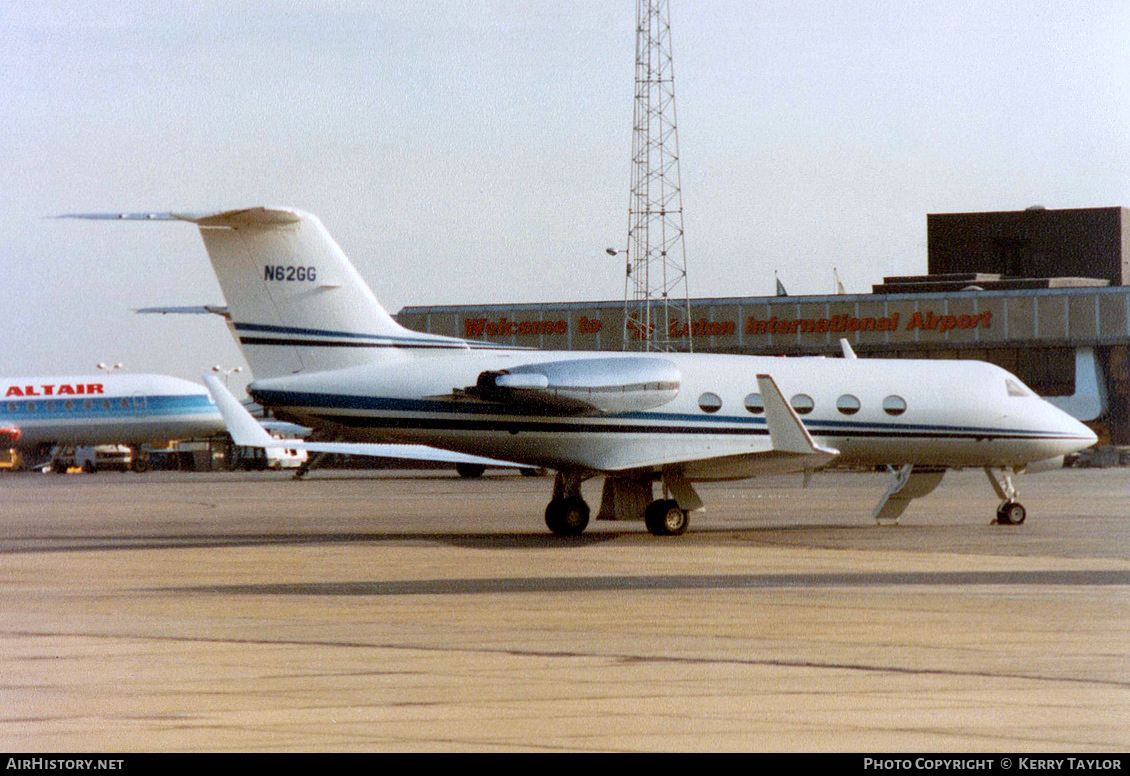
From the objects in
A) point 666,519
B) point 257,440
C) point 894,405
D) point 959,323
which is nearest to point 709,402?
point 666,519

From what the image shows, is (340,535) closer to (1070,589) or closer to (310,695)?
(1070,589)

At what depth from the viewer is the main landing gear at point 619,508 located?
23266 millimetres

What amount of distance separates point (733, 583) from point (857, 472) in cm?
4853

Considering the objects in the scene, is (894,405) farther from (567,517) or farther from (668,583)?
(668,583)

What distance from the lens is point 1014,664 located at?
31.1 feet

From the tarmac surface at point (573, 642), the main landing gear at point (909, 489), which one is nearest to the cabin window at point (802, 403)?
the tarmac surface at point (573, 642)

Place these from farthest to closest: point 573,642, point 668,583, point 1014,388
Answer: point 1014,388 < point 668,583 < point 573,642

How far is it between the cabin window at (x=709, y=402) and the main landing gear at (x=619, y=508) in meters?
1.28

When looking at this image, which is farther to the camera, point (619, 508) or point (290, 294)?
point (619, 508)

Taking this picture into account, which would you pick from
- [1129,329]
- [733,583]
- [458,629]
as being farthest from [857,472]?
[458,629]

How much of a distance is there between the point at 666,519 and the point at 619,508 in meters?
1.02

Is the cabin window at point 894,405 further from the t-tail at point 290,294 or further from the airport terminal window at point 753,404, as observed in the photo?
the t-tail at point 290,294

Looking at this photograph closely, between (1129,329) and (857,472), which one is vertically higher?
(1129,329)

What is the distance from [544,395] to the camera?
72.5 feet
